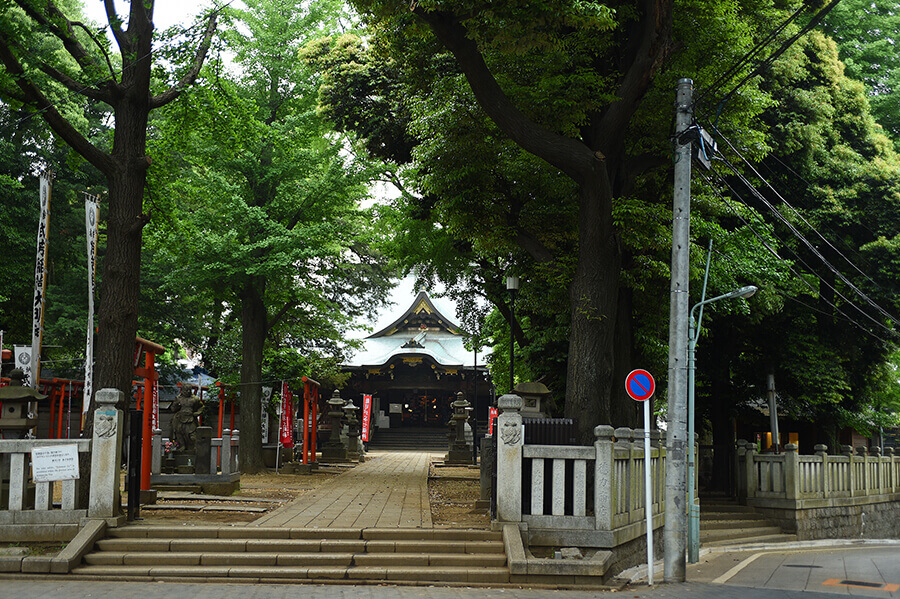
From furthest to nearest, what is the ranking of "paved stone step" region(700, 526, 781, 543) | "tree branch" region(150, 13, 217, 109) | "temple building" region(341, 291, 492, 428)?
"temple building" region(341, 291, 492, 428)
"paved stone step" region(700, 526, 781, 543)
"tree branch" region(150, 13, 217, 109)

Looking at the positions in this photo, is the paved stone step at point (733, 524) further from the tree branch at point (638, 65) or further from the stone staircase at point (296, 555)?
the stone staircase at point (296, 555)

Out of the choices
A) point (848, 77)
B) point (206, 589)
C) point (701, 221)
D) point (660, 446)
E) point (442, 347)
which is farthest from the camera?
point (442, 347)

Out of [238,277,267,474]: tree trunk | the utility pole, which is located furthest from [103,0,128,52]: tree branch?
[238,277,267,474]: tree trunk

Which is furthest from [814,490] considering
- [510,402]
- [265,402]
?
[265,402]

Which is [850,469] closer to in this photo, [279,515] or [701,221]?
[701,221]

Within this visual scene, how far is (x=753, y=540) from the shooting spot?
749 inches

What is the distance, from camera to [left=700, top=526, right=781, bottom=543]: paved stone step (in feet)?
59.3

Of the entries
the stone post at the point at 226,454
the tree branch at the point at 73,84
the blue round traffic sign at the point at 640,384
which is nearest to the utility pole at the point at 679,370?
the blue round traffic sign at the point at 640,384

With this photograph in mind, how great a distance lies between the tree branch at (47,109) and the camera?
11.2m

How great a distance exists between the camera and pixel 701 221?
53.0 ft

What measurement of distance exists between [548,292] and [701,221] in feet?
11.7

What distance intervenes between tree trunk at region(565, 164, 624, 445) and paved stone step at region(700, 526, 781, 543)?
22.4 ft

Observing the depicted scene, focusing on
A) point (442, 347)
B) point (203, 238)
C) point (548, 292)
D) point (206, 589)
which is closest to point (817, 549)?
point (548, 292)

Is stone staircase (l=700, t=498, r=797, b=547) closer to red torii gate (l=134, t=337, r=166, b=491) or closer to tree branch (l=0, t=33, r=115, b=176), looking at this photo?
red torii gate (l=134, t=337, r=166, b=491)
